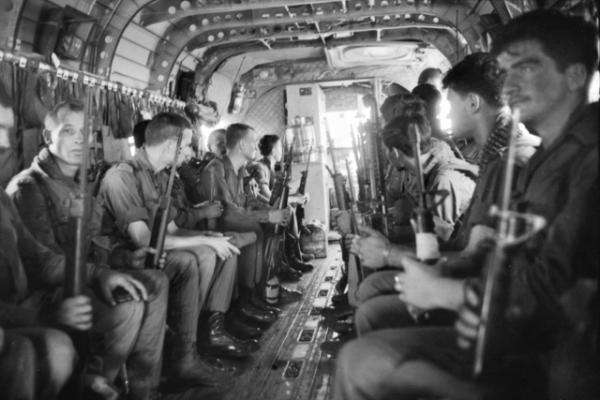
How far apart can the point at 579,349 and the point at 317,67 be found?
8759mm

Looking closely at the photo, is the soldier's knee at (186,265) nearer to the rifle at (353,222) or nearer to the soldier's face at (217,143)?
the rifle at (353,222)

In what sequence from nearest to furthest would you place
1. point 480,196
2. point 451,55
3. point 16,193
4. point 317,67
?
point 480,196, point 16,193, point 451,55, point 317,67

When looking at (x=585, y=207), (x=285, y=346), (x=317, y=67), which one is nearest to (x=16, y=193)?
(x=285, y=346)

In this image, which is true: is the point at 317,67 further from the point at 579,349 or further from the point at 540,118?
the point at 579,349

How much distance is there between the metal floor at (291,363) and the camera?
2830 millimetres

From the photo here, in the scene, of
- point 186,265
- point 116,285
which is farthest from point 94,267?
point 186,265

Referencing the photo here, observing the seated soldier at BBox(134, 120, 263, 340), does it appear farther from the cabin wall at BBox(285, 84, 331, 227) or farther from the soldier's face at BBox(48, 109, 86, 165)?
the cabin wall at BBox(285, 84, 331, 227)

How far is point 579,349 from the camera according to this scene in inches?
52.0

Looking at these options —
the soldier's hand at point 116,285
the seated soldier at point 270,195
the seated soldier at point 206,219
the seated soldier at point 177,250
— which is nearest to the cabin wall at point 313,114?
the seated soldier at point 270,195

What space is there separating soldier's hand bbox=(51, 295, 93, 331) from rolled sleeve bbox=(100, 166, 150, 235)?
1292 millimetres

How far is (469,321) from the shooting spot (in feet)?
3.79

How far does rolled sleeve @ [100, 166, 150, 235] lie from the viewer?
3.21 meters

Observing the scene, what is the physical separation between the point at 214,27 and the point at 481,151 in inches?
200

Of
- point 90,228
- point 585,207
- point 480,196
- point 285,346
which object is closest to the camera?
point 585,207
